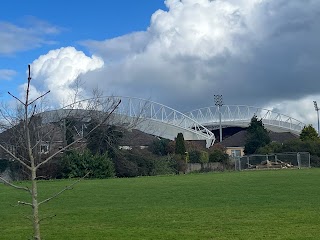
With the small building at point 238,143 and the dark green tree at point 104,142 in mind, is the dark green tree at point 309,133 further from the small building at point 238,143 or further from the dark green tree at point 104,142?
the dark green tree at point 104,142

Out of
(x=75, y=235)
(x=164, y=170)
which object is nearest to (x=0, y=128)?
(x=164, y=170)

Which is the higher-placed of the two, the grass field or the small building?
the small building

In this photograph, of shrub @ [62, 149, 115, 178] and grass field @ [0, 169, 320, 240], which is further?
shrub @ [62, 149, 115, 178]

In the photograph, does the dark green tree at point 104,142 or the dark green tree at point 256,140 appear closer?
the dark green tree at point 104,142

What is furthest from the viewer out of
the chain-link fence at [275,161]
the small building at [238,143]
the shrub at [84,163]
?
the small building at [238,143]

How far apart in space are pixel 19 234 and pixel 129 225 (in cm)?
270

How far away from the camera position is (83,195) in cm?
2409

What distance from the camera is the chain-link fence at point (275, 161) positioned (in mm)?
53656

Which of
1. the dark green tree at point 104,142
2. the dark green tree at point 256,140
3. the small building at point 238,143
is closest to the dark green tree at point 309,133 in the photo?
the dark green tree at point 256,140

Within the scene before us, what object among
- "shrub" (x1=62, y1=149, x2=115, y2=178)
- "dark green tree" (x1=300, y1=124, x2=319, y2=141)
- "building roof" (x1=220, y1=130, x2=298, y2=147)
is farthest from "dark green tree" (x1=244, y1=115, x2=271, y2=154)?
"shrub" (x1=62, y1=149, x2=115, y2=178)

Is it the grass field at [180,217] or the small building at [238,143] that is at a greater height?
the small building at [238,143]

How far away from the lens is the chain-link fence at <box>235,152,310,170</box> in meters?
53.7

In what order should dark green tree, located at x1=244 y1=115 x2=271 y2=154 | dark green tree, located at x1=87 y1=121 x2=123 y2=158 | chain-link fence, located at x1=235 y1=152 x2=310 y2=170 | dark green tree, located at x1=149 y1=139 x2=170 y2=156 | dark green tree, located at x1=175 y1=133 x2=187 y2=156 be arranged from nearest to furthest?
dark green tree, located at x1=87 y1=121 x2=123 y2=158 → chain-link fence, located at x1=235 y1=152 x2=310 y2=170 → dark green tree, located at x1=175 y1=133 x2=187 y2=156 → dark green tree, located at x1=149 y1=139 x2=170 y2=156 → dark green tree, located at x1=244 y1=115 x2=271 y2=154

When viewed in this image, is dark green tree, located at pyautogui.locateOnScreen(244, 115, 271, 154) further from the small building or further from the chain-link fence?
the chain-link fence
